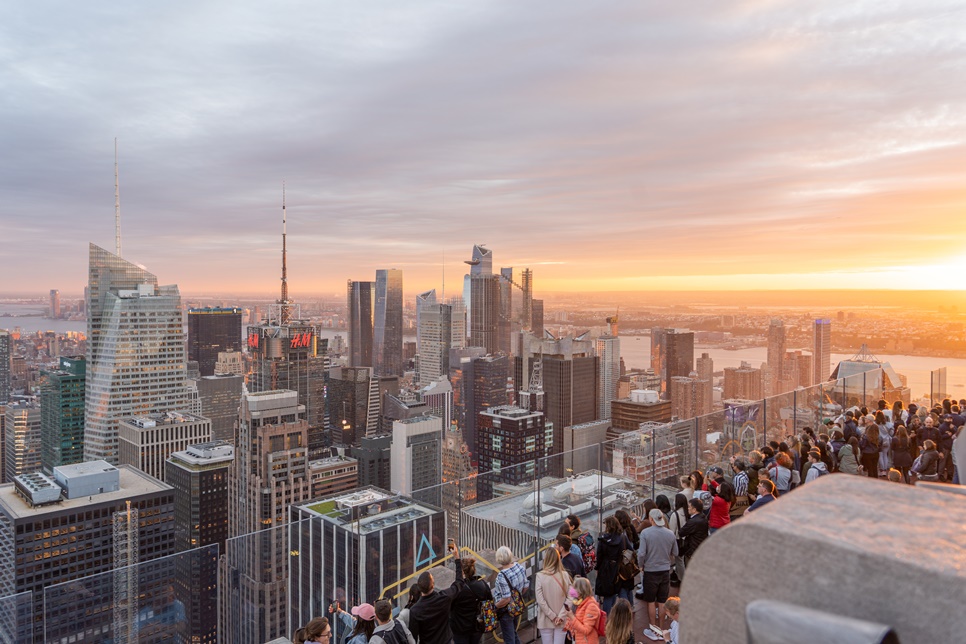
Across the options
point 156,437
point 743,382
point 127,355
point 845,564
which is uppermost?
point 845,564

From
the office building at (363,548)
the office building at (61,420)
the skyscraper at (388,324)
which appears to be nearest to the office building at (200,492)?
the office building at (61,420)

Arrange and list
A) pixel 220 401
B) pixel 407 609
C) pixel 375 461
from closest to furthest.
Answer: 1. pixel 407 609
2. pixel 375 461
3. pixel 220 401

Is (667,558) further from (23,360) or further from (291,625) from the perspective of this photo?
(23,360)

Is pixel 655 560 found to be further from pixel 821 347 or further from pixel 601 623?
pixel 821 347

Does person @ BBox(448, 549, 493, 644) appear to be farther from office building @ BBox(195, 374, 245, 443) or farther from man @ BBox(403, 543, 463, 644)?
office building @ BBox(195, 374, 245, 443)

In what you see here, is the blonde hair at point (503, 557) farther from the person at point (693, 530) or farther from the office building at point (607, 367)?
the office building at point (607, 367)

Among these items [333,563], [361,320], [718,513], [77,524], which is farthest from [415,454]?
[361,320]

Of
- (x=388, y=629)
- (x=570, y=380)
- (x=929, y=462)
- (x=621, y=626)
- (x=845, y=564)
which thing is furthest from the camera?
(x=570, y=380)
